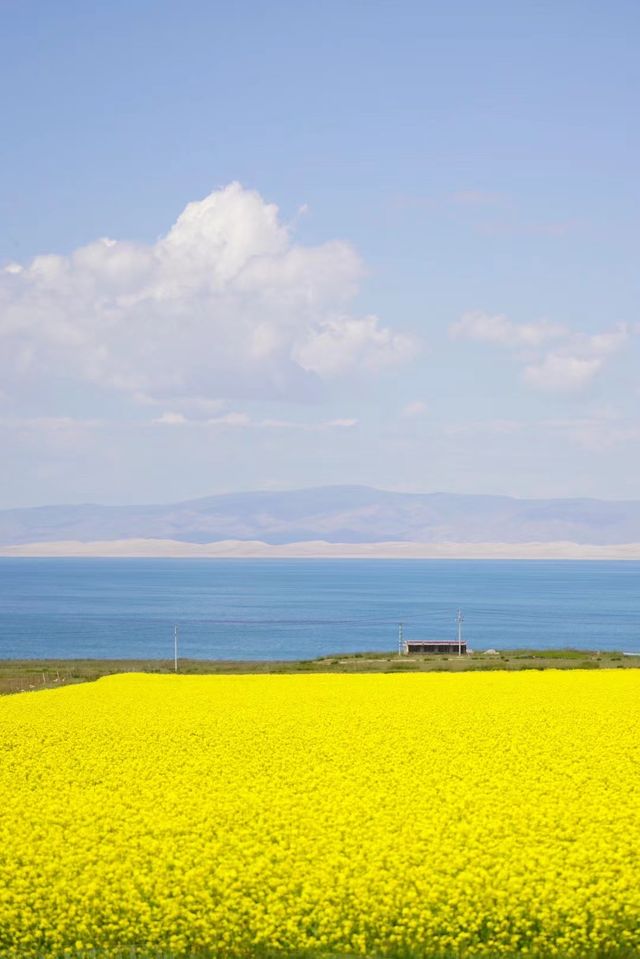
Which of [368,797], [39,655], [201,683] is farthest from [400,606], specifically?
[368,797]

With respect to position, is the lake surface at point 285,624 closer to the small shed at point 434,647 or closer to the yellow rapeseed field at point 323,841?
the small shed at point 434,647

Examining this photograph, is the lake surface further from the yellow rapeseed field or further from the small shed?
the yellow rapeseed field

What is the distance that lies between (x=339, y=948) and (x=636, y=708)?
52.1 ft

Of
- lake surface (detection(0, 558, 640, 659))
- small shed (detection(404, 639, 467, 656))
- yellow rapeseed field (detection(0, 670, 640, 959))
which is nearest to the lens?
yellow rapeseed field (detection(0, 670, 640, 959))

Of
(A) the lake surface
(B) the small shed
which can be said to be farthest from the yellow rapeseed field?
(A) the lake surface

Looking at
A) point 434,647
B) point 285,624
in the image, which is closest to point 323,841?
point 434,647

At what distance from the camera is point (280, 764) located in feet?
60.0

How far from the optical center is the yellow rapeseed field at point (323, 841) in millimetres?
11445

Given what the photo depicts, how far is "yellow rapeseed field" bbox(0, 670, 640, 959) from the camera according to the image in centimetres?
1145

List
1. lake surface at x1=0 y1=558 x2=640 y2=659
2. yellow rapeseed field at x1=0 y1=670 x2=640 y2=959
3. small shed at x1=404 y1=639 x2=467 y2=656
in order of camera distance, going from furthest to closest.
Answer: lake surface at x1=0 y1=558 x2=640 y2=659 < small shed at x1=404 y1=639 x2=467 y2=656 < yellow rapeseed field at x1=0 y1=670 x2=640 y2=959

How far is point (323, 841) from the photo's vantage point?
→ 13.2m

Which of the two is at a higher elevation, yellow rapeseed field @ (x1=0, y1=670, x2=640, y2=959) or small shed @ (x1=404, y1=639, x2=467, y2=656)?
small shed @ (x1=404, y1=639, x2=467, y2=656)

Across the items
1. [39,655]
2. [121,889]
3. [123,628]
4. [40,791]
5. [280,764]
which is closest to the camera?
[121,889]

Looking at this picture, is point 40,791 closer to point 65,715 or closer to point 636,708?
point 65,715
